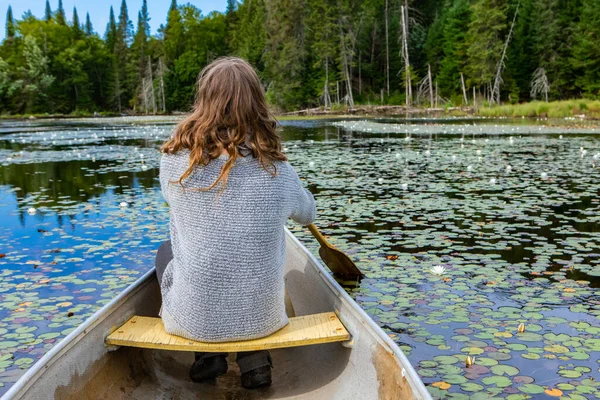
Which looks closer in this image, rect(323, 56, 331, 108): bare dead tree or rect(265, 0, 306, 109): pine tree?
rect(323, 56, 331, 108): bare dead tree

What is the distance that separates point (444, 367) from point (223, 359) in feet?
3.95

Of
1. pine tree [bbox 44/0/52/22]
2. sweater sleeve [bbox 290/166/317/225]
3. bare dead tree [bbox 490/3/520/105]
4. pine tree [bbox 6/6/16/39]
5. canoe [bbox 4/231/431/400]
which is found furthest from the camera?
pine tree [bbox 44/0/52/22]

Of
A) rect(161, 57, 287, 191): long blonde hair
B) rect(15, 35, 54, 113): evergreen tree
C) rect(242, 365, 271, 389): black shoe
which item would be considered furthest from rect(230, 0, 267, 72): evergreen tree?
rect(242, 365, 271, 389): black shoe

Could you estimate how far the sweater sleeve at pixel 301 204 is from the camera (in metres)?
2.77

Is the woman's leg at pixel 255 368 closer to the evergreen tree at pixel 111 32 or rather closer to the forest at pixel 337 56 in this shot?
the forest at pixel 337 56

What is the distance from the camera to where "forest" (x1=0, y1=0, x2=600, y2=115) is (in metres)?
43.3

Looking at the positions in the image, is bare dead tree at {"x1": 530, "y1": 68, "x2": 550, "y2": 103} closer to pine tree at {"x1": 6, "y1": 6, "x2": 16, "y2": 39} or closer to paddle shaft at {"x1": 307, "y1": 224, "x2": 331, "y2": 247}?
paddle shaft at {"x1": 307, "y1": 224, "x2": 331, "y2": 247}

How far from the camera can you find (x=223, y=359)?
2754 mm

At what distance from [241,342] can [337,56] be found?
50.7m

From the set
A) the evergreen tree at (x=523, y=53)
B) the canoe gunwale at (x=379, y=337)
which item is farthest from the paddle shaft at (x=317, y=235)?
the evergreen tree at (x=523, y=53)

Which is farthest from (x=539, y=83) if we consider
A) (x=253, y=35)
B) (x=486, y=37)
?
(x=253, y=35)

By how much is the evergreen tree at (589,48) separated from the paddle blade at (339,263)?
130 ft

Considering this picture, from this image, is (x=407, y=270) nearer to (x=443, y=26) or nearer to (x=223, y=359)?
(x=223, y=359)

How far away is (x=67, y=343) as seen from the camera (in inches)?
91.7
